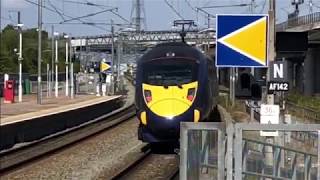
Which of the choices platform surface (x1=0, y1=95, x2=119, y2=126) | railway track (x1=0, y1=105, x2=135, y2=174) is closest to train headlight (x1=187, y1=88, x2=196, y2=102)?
railway track (x1=0, y1=105, x2=135, y2=174)

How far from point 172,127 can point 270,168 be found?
42.6 ft

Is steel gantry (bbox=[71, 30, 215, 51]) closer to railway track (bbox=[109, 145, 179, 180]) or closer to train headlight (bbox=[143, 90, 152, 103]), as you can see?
train headlight (bbox=[143, 90, 152, 103])

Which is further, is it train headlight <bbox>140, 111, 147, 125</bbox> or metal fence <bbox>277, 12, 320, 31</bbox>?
metal fence <bbox>277, 12, 320, 31</bbox>

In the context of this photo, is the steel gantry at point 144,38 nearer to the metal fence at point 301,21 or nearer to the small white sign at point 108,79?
the small white sign at point 108,79

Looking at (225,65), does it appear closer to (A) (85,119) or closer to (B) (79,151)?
(B) (79,151)

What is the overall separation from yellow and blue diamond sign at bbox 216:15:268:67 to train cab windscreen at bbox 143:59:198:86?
34.3 ft

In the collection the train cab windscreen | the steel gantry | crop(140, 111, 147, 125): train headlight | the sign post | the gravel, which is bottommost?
the gravel

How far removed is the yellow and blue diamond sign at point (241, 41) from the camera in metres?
11.4

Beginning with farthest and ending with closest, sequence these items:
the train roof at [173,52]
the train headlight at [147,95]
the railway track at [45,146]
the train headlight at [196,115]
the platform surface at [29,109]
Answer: the platform surface at [29,109] < the train roof at [173,52] < the train headlight at [147,95] < the train headlight at [196,115] < the railway track at [45,146]

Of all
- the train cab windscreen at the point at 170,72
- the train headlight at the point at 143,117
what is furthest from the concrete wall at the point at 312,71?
the train headlight at the point at 143,117

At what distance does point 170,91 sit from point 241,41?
33.7 ft

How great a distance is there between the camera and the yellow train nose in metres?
21.1

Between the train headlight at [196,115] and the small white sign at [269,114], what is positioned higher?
the small white sign at [269,114]

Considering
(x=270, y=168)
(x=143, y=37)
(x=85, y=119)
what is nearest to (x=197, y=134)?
(x=270, y=168)
